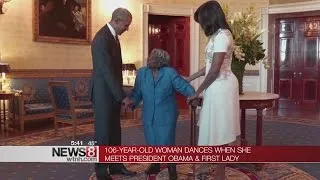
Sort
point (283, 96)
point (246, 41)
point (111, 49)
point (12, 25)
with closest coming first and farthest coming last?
point (111, 49)
point (246, 41)
point (12, 25)
point (283, 96)

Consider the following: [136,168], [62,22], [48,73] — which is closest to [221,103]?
[136,168]

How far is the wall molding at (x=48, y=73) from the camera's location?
15.8 ft

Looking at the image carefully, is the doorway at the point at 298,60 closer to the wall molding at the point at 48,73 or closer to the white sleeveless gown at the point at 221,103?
the wall molding at the point at 48,73

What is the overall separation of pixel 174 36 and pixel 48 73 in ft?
8.69

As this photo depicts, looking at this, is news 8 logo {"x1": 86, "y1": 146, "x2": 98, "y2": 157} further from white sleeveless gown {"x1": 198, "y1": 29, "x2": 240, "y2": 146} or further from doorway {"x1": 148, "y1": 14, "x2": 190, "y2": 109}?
doorway {"x1": 148, "y1": 14, "x2": 190, "y2": 109}

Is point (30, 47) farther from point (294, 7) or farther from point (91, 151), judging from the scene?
point (294, 7)

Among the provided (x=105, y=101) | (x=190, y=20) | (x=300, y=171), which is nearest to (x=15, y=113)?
(x=105, y=101)

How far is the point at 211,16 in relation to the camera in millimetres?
1723

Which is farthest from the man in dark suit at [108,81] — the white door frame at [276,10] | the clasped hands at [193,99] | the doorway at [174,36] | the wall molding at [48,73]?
the white door frame at [276,10]

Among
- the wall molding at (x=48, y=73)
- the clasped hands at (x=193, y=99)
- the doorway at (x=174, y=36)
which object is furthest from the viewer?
the doorway at (x=174, y=36)

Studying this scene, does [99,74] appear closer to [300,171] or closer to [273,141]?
[300,171]

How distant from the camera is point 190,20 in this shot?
677 cm

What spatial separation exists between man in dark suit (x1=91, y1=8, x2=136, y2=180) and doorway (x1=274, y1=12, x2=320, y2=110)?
4.99m

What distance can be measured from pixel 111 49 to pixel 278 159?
1.09 metres
